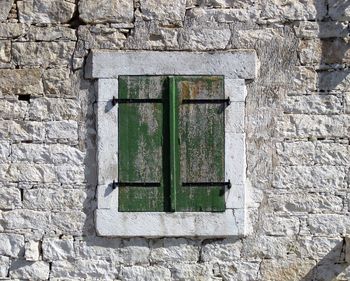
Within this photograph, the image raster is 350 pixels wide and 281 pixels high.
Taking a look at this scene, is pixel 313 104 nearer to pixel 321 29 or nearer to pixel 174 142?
pixel 321 29

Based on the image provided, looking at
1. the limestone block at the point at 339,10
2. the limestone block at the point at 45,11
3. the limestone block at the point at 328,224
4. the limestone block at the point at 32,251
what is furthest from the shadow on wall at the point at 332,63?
the limestone block at the point at 32,251

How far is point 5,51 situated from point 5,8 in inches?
12.4

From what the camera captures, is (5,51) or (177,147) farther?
(5,51)

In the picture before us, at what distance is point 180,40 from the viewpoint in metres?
6.79

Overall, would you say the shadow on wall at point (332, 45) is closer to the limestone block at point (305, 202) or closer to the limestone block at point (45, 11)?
the limestone block at point (305, 202)

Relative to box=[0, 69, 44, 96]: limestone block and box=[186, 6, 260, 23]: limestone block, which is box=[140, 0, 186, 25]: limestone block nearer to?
box=[186, 6, 260, 23]: limestone block

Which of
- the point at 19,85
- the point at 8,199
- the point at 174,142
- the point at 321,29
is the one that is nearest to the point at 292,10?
the point at 321,29

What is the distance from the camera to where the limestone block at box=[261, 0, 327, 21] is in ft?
22.2

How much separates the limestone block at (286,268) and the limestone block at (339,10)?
1782mm

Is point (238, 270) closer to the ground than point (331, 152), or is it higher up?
closer to the ground

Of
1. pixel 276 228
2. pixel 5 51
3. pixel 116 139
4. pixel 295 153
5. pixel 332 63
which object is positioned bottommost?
pixel 276 228

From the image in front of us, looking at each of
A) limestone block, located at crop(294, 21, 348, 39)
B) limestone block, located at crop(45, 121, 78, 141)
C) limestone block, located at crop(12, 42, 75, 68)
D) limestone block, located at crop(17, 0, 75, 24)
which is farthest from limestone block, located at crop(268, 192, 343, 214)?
limestone block, located at crop(17, 0, 75, 24)

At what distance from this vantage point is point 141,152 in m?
6.72

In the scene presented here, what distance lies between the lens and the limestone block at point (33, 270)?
6777mm
